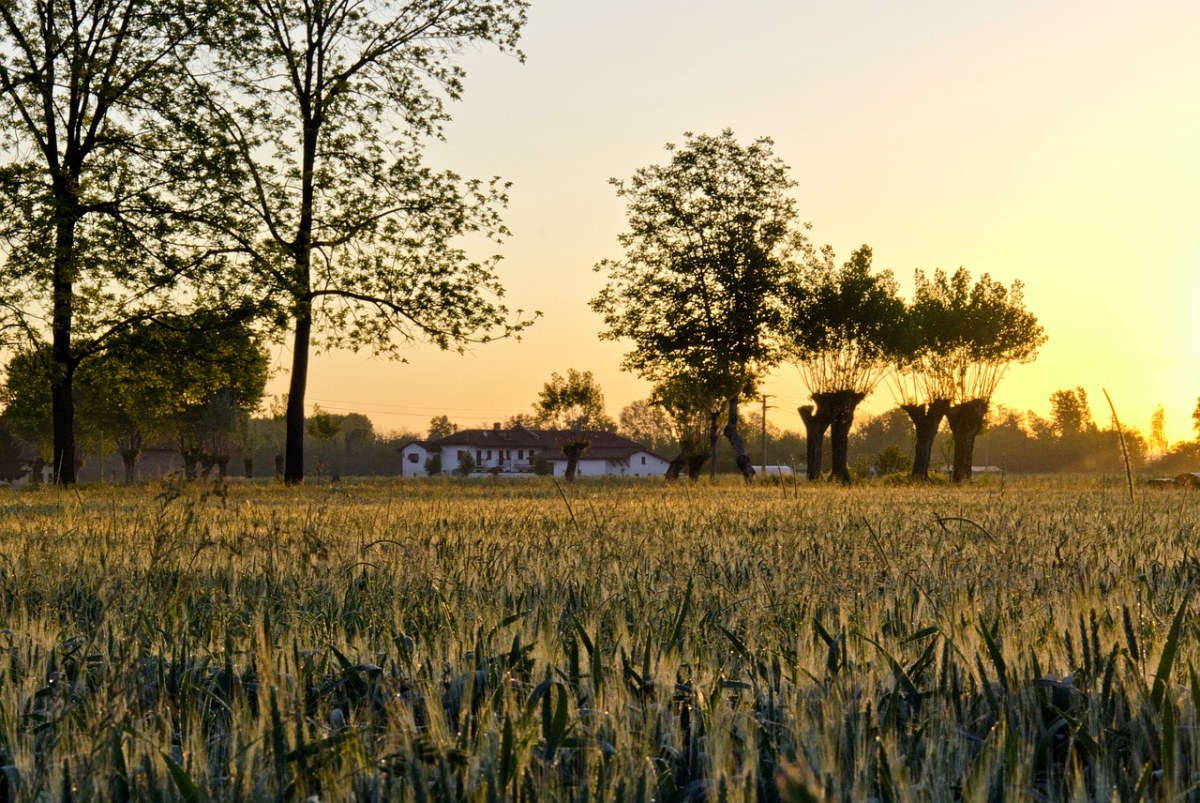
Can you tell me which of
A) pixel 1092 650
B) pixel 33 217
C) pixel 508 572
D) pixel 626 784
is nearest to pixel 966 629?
pixel 1092 650

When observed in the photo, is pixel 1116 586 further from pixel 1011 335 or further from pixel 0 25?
pixel 1011 335

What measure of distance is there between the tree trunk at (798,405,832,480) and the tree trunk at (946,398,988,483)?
500 centimetres

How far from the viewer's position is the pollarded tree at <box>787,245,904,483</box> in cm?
4458

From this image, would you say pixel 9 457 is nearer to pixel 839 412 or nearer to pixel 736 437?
pixel 736 437

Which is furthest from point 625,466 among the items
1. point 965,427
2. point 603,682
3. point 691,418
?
point 603,682

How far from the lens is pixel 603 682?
2404 mm

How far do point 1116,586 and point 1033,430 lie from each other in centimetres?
18807

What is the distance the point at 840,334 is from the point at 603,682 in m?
46.5

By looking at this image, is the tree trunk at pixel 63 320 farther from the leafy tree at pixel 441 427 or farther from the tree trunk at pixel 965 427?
the leafy tree at pixel 441 427

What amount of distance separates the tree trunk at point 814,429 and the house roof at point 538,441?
77.8 m

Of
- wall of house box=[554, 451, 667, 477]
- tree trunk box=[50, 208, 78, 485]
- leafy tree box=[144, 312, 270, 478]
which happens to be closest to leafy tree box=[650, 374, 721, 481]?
leafy tree box=[144, 312, 270, 478]

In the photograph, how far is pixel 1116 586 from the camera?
4375 mm

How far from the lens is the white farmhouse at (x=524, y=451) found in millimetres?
126562

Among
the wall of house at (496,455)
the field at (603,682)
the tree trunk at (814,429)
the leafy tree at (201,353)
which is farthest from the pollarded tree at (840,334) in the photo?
the wall of house at (496,455)
